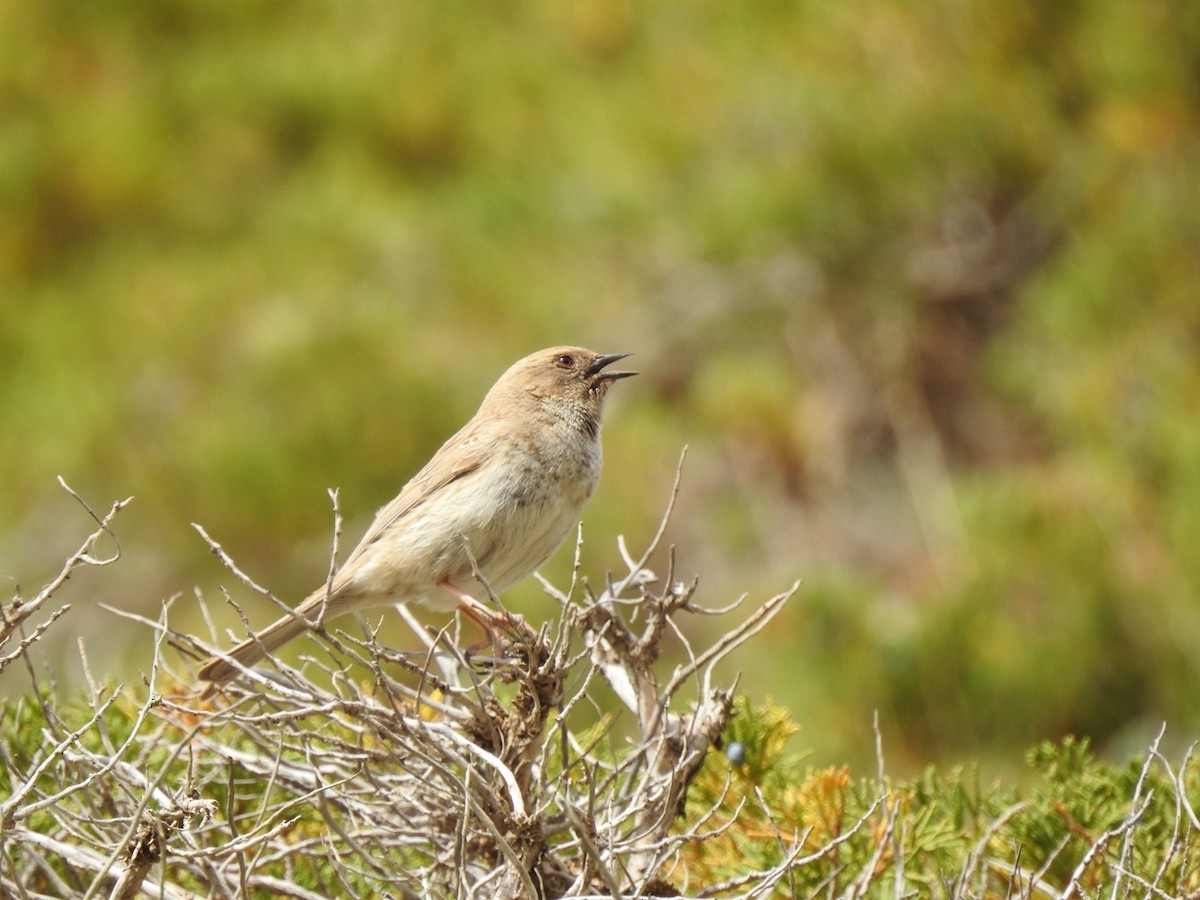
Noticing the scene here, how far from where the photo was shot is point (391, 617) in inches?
287

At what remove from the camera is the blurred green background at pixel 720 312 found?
5.89 metres

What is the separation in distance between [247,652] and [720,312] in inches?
203

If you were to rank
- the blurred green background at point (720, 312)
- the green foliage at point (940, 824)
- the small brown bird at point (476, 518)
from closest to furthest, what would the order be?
the green foliage at point (940, 824), the small brown bird at point (476, 518), the blurred green background at point (720, 312)

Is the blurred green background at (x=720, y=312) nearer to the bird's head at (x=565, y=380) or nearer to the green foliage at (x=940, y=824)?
the bird's head at (x=565, y=380)

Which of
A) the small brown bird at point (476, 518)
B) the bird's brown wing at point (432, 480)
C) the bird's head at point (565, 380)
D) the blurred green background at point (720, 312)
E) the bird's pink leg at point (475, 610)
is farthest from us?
the blurred green background at point (720, 312)

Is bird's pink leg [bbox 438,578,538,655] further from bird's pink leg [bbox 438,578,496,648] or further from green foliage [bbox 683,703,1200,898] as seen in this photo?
green foliage [bbox 683,703,1200,898]

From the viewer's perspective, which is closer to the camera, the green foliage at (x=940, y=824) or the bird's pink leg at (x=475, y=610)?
the green foliage at (x=940, y=824)

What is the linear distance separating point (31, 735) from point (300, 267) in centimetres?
695

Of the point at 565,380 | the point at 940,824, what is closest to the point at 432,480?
the point at 565,380

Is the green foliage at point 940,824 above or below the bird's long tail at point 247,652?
below

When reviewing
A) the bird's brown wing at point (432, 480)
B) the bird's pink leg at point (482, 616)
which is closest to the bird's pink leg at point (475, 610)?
the bird's pink leg at point (482, 616)

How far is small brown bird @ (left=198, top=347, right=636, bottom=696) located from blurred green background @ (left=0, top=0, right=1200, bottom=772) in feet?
6.30

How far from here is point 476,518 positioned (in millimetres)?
3717

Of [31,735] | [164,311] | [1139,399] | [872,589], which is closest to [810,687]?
[872,589]
